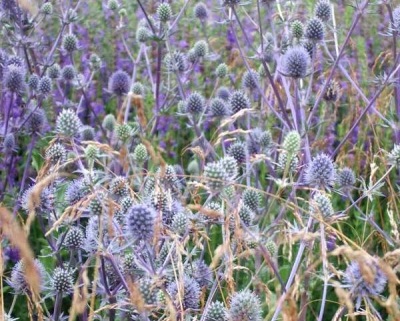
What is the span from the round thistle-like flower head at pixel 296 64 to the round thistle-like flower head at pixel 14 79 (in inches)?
48.1

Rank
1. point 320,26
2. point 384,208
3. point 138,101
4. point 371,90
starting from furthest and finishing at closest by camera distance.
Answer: point 371,90 → point 384,208 → point 320,26 → point 138,101

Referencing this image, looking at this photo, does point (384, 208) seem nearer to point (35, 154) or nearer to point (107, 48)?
point (35, 154)

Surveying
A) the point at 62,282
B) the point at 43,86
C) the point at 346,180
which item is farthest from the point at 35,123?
the point at 346,180

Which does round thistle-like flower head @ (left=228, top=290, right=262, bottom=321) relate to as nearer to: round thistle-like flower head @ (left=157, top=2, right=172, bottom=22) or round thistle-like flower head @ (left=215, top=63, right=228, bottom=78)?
round thistle-like flower head @ (left=157, top=2, right=172, bottom=22)

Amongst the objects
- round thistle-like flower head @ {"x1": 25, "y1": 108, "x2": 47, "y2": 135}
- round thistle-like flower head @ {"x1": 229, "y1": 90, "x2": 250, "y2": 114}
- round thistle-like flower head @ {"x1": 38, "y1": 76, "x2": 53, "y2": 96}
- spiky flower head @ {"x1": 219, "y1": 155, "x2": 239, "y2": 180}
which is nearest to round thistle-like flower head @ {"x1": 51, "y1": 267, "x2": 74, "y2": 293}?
spiky flower head @ {"x1": 219, "y1": 155, "x2": 239, "y2": 180}

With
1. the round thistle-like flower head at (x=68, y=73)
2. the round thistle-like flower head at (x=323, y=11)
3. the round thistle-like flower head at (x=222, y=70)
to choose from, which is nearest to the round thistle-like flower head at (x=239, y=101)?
the round thistle-like flower head at (x=323, y=11)

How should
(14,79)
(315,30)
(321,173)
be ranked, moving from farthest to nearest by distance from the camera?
1. (14,79)
2. (315,30)
3. (321,173)

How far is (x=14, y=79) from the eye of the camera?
304cm

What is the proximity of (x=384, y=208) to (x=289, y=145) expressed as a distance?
1826 mm

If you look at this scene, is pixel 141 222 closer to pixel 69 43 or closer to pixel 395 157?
pixel 395 157

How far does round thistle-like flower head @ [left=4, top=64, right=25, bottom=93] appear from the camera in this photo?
9.93ft

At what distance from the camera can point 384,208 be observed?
11.4 ft

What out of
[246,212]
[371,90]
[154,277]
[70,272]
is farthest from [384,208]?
[154,277]

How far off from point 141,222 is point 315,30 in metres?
1.44
